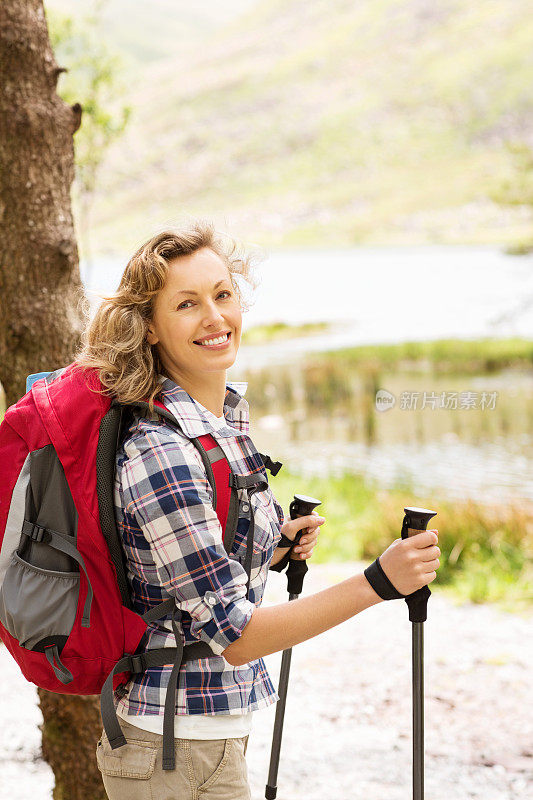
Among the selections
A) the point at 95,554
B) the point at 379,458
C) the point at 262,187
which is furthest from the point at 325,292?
the point at 95,554

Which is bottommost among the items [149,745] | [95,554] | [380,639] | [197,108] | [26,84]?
[380,639]

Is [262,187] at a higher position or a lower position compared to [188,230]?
higher

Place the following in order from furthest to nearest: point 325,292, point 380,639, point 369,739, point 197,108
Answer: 1. point 197,108
2. point 325,292
3. point 380,639
4. point 369,739

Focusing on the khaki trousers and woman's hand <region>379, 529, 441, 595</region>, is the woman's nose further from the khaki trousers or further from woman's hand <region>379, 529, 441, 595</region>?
the khaki trousers

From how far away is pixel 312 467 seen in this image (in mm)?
12812

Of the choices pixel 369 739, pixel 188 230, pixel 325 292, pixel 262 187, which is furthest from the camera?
pixel 262 187

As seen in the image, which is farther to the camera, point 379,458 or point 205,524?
point 379,458

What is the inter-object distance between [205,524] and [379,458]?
1296 cm

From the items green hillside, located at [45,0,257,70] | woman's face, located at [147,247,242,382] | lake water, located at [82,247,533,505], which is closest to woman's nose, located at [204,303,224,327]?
woman's face, located at [147,247,242,382]

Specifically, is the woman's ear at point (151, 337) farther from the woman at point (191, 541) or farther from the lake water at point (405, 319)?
the lake water at point (405, 319)

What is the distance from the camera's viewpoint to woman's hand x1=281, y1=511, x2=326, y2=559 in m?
1.77

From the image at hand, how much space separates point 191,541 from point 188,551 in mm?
16

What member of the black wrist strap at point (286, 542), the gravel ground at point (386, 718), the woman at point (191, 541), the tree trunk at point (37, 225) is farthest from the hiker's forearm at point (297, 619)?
the gravel ground at point (386, 718)

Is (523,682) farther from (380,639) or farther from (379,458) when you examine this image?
(379,458)
